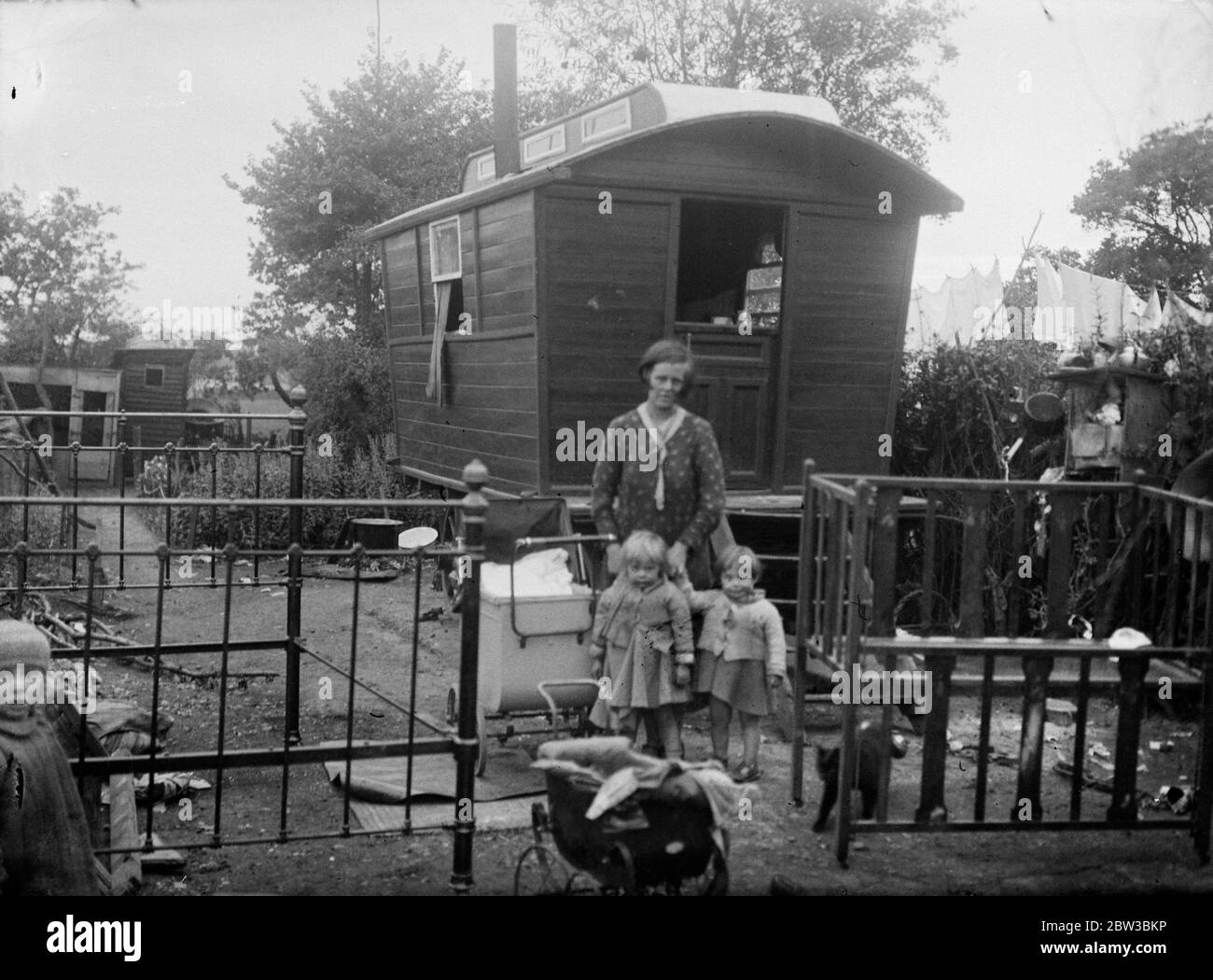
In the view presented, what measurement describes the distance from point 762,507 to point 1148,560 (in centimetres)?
246

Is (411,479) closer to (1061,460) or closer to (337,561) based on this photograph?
(337,561)

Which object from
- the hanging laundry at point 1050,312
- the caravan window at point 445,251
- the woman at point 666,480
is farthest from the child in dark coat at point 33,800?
the hanging laundry at point 1050,312

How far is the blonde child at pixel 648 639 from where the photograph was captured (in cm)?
532

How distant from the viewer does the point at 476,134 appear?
579 inches

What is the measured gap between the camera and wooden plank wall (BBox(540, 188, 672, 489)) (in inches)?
304

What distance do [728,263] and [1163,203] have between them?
3878 millimetres

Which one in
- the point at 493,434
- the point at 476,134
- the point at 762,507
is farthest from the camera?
the point at 476,134

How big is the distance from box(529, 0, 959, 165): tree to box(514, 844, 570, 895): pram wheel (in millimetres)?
8463

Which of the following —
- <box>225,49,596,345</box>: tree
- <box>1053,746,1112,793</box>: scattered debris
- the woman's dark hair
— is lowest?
<box>1053,746,1112,793</box>: scattered debris

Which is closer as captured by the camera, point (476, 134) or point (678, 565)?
point (678, 565)

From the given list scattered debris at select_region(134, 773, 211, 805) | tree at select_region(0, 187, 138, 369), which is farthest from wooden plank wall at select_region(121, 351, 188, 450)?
scattered debris at select_region(134, 773, 211, 805)

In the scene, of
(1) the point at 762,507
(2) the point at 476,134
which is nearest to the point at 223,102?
(1) the point at 762,507

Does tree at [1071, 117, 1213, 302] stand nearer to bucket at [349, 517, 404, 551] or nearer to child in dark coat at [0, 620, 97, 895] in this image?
child in dark coat at [0, 620, 97, 895]

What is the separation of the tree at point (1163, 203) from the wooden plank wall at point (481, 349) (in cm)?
363
